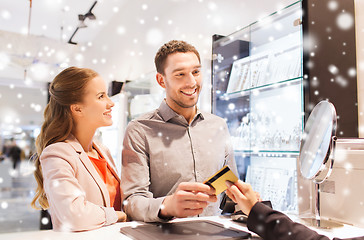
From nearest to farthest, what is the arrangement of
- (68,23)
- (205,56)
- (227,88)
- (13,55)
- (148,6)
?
(227,88) → (205,56) → (148,6) → (13,55) → (68,23)

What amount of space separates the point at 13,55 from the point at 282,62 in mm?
3833

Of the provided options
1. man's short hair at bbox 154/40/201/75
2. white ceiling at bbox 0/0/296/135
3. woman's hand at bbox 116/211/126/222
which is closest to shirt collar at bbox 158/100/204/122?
man's short hair at bbox 154/40/201/75

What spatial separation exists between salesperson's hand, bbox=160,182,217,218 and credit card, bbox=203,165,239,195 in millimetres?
23

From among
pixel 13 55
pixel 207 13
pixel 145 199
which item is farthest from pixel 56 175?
pixel 13 55

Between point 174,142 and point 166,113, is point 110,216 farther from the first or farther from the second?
point 166,113

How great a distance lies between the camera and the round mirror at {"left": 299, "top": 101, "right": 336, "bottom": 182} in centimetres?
127

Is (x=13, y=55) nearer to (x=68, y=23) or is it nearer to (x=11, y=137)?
(x=68, y=23)

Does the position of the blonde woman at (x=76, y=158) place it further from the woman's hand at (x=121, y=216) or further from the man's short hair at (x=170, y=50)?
the man's short hair at (x=170, y=50)

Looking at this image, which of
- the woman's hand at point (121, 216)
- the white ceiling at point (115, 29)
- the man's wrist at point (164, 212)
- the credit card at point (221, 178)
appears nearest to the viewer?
the credit card at point (221, 178)

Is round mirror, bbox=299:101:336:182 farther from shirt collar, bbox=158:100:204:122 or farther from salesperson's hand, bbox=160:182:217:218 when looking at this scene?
shirt collar, bbox=158:100:204:122

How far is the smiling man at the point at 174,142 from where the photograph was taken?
1.56 metres

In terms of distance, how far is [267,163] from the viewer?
233 cm

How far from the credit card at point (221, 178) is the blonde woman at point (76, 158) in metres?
0.45

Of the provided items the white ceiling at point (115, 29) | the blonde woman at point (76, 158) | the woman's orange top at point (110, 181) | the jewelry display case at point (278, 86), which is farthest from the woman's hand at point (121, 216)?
the white ceiling at point (115, 29)
